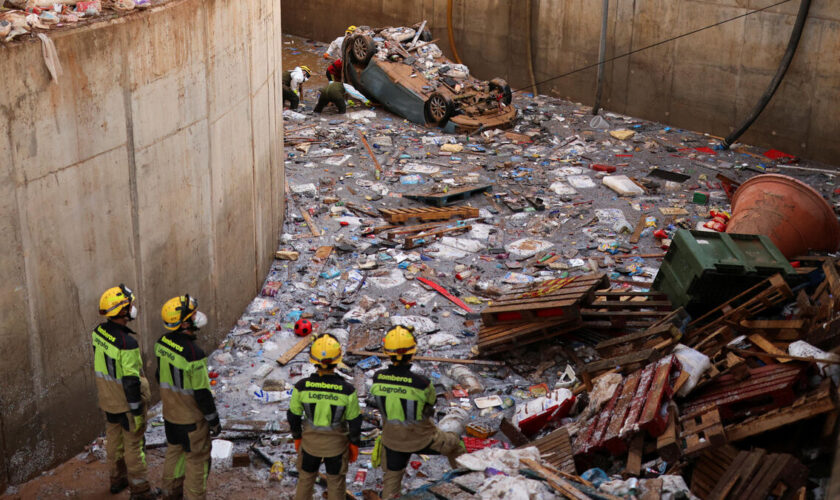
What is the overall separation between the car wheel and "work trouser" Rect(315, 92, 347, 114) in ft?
3.07

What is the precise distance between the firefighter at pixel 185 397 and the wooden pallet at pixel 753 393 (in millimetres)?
3562

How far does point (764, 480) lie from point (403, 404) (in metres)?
2.41

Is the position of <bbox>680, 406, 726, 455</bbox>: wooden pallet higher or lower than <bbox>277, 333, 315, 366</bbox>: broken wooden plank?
higher

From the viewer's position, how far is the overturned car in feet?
49.5

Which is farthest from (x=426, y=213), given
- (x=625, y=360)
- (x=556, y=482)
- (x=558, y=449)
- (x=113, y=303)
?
(x=556, y=482)

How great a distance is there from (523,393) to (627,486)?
2.38 metres

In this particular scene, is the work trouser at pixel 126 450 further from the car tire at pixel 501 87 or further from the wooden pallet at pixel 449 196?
the car tire at pixel 501 87

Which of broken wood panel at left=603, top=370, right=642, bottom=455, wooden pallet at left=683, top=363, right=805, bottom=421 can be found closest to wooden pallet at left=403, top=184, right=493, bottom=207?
broken wood panel at left=603, top=370, right=642, bottom=455

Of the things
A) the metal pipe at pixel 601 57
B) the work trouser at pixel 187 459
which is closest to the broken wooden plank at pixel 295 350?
the work trouser at pixel 187 459

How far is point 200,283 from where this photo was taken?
823 centimetres

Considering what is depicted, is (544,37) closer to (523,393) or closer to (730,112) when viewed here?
(730,112)

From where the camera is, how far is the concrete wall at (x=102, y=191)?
6219 millimetres

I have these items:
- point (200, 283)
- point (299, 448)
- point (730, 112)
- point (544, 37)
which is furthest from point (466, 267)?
point (544, 37)

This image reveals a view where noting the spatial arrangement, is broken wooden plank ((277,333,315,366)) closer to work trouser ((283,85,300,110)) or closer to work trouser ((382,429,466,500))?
work trouser ((382,429,466,500))
